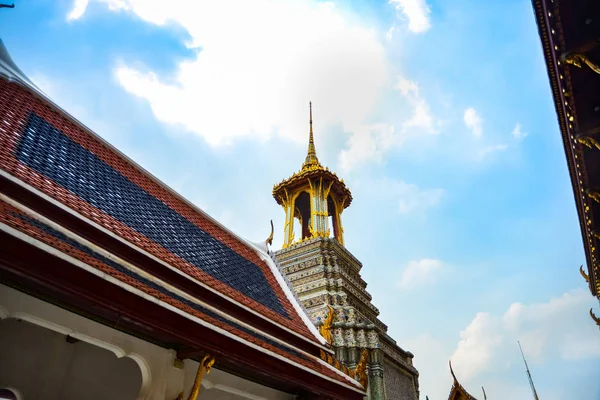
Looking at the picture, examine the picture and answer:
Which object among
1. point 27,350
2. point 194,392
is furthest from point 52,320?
point 194,392

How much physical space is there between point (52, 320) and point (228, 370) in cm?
202

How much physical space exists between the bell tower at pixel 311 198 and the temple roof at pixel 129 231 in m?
11.5

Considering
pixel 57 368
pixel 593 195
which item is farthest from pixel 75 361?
pixel 593 195

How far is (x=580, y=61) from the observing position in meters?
5.37

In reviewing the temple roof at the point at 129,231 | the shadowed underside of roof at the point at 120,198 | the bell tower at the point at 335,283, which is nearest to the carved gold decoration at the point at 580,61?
the temple roof at the point at 129,231

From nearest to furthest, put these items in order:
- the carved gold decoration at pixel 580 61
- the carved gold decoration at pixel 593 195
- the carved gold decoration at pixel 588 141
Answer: the carved gold decoration at pixel 580 61, the carved gold decoration at pixel 588 141, the carved gold decoration at pixel 593 195

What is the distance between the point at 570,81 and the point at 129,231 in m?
6.03

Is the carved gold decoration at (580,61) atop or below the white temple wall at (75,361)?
atop

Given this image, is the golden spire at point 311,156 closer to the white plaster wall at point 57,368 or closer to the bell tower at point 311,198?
the bell tower at point 311,198

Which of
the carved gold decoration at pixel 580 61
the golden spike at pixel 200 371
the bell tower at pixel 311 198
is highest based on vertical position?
the bell tower at pixel 311 198

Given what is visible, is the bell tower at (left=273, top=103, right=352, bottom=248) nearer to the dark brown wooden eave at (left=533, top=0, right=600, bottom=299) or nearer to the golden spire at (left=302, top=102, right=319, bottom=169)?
the golden spire at (left=302, top=102, right=319, bottom=169)

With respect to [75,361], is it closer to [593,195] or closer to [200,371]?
[200,371]

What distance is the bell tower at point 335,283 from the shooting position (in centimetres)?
1311

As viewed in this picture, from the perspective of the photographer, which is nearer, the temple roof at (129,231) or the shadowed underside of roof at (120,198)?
the temple roof at (129,231)
